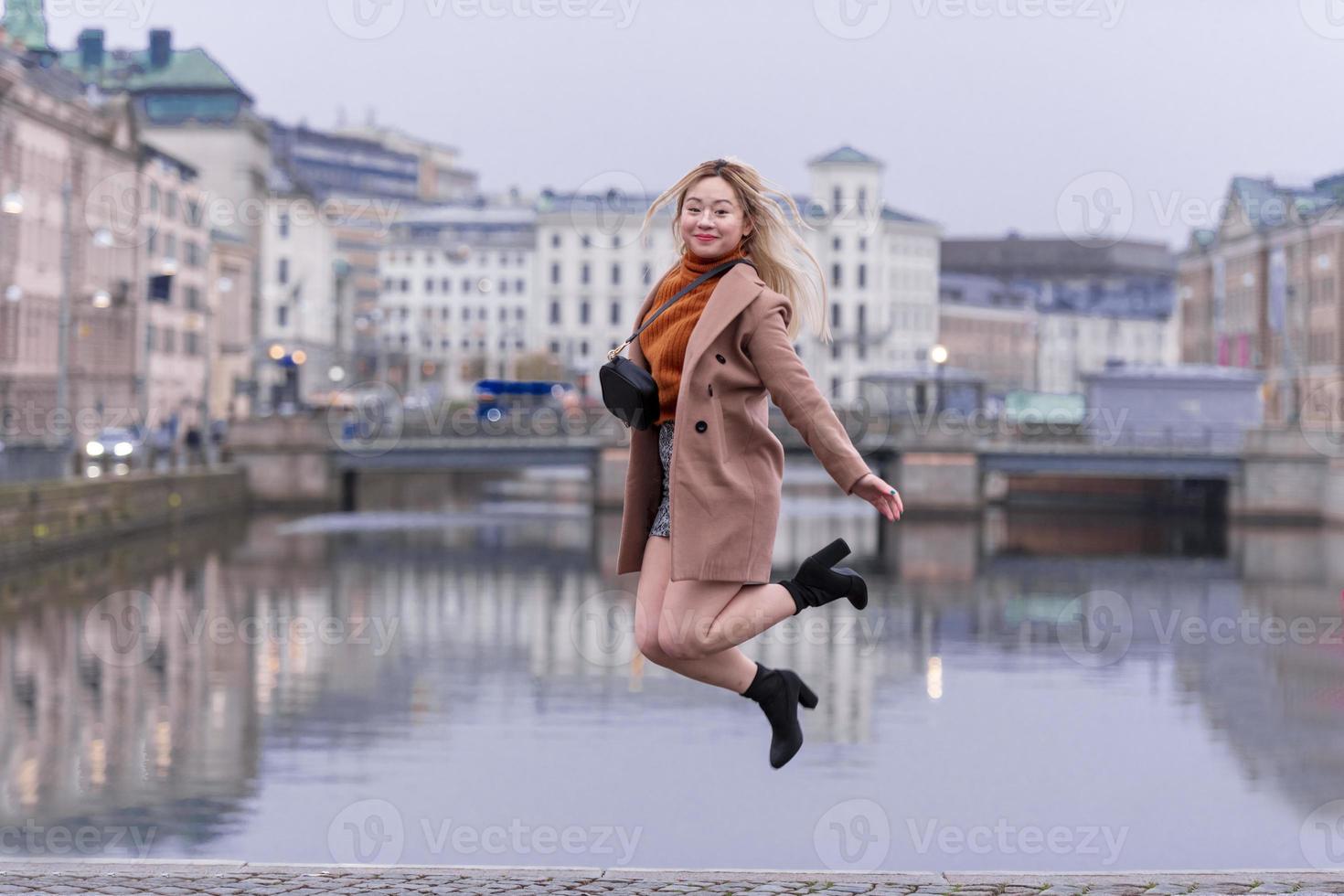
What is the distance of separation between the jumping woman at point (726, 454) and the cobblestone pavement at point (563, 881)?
4.20 feet

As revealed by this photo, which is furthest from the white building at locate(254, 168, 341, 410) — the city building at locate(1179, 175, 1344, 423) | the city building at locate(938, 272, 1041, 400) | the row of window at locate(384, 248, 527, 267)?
the city building at locate(938, 272, 1041, 400)

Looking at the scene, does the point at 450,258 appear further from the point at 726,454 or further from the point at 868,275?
the point at 726,454

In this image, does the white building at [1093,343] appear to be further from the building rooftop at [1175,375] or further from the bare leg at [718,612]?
the bare leg at [718,612]

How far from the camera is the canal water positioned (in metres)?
16.2

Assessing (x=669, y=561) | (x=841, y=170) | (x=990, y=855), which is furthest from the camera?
(x=841, y=170)

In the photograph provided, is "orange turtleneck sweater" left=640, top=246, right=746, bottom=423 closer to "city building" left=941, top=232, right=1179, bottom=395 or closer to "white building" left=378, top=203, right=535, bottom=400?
"city building" left=941, top=232, right=1179, bottom=395

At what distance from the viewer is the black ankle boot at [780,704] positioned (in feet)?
24.4

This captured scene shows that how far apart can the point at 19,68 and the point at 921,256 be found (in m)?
98.2

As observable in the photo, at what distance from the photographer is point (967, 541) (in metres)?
56.0

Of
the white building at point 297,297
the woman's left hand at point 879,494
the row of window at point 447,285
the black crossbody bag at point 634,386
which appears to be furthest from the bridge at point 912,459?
the row of window at point 447,285

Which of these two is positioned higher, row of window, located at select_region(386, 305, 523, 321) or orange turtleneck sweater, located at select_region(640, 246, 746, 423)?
row of window, located at select_region(386, 305, 523, 321)

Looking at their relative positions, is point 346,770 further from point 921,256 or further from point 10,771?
point 921,256

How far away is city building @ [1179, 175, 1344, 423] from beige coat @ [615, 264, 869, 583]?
77447 millimetres

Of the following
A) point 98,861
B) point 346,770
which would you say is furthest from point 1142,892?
point 346,770
